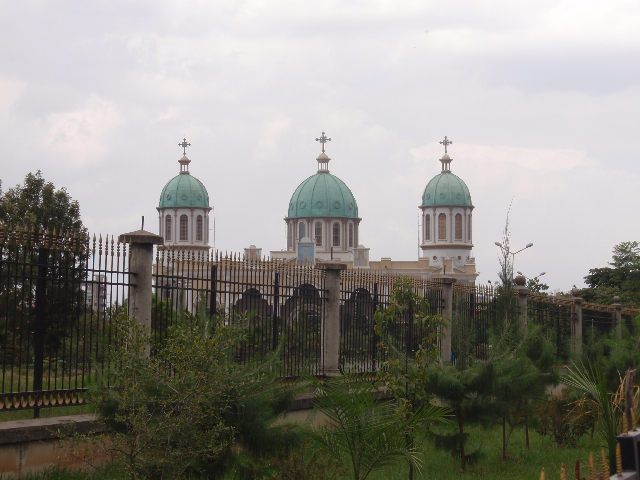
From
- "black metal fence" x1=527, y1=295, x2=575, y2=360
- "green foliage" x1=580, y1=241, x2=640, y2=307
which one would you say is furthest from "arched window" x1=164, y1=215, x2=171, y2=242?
"black metal fence" x1=527, y1=295, x2=575, y2=360

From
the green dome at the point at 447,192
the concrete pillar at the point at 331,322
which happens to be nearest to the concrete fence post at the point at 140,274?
the concrete pillar at the point at 331,322

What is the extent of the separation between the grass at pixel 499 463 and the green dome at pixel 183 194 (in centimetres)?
6075

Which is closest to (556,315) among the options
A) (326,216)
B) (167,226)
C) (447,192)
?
(326,216)

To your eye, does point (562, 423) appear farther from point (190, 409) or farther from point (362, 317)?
point (190, 409)

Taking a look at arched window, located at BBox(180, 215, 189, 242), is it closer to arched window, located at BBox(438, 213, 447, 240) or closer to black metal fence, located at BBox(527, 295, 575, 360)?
arched window, located at BBox(438, 213, 447, 240)

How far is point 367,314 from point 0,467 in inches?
256

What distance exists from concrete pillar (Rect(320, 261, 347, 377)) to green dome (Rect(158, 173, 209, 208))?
6037cm

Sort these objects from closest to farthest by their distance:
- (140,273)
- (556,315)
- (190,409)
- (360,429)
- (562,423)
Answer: (190,409) < (360,429) < (140,273) < (562,423) < (556,315)

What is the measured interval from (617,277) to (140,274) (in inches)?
1452

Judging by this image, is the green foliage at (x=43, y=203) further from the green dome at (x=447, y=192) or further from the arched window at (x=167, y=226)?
the green dome at (x=447, y=192)

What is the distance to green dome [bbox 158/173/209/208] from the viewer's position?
70.3 metres

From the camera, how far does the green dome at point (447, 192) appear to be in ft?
238

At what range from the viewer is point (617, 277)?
134 feet

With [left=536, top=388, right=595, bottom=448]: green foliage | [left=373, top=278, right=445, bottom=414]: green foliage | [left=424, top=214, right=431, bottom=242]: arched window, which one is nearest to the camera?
[left=373, top=278, right=445, bottom=414]: green foliage
